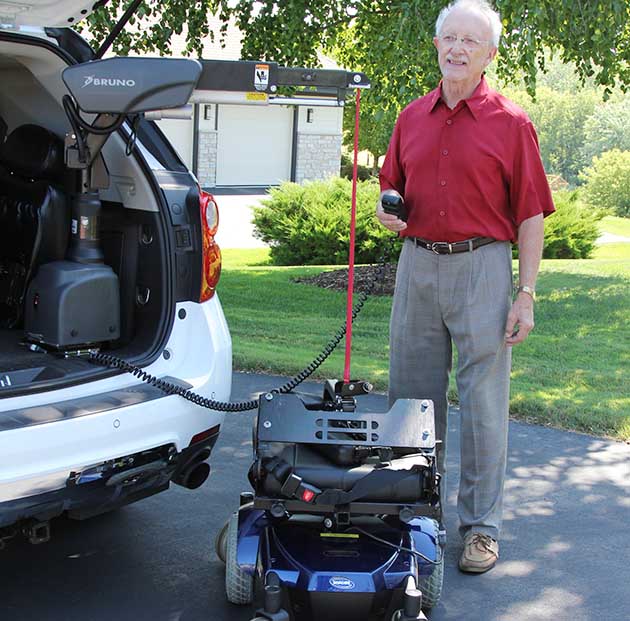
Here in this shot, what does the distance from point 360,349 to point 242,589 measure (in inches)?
176

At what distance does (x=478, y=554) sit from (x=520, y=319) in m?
0.89

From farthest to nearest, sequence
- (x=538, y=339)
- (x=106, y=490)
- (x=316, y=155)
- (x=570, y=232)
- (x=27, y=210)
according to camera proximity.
→ (x=316, y=155)
(x=570, y=232)
(x=538, y=339)
(x=27, y=210)
(x=106, y=490)

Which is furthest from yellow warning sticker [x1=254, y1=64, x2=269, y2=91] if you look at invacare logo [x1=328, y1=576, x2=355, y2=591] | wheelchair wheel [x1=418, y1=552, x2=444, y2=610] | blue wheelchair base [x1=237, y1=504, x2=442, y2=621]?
wheelchair wheel [x1=418, y1=552, x2=444, y2=610]

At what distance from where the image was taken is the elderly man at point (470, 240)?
3.55 m

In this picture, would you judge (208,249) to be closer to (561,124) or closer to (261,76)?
(261,76)

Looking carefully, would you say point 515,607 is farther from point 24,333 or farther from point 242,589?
point 24,333

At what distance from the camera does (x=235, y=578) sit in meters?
3.29

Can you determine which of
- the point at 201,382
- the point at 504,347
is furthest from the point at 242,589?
the point at 504,347

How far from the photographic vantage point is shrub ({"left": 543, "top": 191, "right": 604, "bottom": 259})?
51.5ft

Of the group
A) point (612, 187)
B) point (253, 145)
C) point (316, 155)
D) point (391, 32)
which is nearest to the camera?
point (391, 32)

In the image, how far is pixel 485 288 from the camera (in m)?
3.65

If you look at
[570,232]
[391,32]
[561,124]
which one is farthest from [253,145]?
[391,32]

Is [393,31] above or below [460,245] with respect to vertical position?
above

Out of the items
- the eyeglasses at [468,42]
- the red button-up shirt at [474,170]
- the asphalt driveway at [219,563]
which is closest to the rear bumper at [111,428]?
the asphalt driveway at [219,563]
